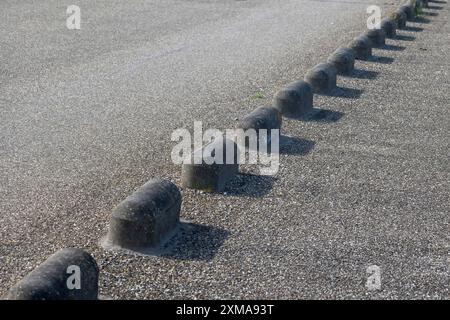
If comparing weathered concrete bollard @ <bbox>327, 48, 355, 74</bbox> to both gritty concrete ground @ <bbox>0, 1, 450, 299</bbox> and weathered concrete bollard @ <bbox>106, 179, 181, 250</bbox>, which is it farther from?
weathered concrete bollard @ <bbox>106, 179, 181, 250</bbox>

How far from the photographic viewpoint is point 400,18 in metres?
18.0

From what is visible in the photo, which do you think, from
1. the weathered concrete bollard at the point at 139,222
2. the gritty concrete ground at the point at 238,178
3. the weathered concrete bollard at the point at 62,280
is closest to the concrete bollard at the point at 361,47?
the gritty concrete ground at the point at 238,178

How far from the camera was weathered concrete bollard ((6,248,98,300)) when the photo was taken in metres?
4.54

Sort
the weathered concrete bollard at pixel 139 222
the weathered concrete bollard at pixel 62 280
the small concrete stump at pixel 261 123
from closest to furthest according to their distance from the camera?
1. the weathered concrete bollard at pixel 62 280
2. the weathered concrete bollard at pixel 139 222
3. the small concrete stump at pixel 261 123

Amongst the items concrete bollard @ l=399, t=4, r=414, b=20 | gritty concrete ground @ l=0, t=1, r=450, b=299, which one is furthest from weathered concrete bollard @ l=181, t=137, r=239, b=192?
concrete bollard @ l=399, t=4, r=414, b=20

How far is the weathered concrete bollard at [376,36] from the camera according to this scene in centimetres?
1524

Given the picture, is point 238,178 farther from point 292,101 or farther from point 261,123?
point 292,101

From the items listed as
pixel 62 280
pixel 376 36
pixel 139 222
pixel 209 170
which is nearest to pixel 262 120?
pixel 209 170

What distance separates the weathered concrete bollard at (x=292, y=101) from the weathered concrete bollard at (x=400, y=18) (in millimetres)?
8331

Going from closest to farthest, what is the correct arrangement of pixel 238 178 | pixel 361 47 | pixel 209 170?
pixel 209 170, pixel 238 178, pixel 361 47

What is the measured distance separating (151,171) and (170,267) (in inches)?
83.4

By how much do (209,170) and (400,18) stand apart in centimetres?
1200

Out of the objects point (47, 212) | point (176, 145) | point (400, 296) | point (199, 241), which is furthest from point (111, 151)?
point (400, 296)

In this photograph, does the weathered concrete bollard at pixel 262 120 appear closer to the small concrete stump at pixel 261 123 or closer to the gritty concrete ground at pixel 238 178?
the small concrete stump at pixel 261 123
